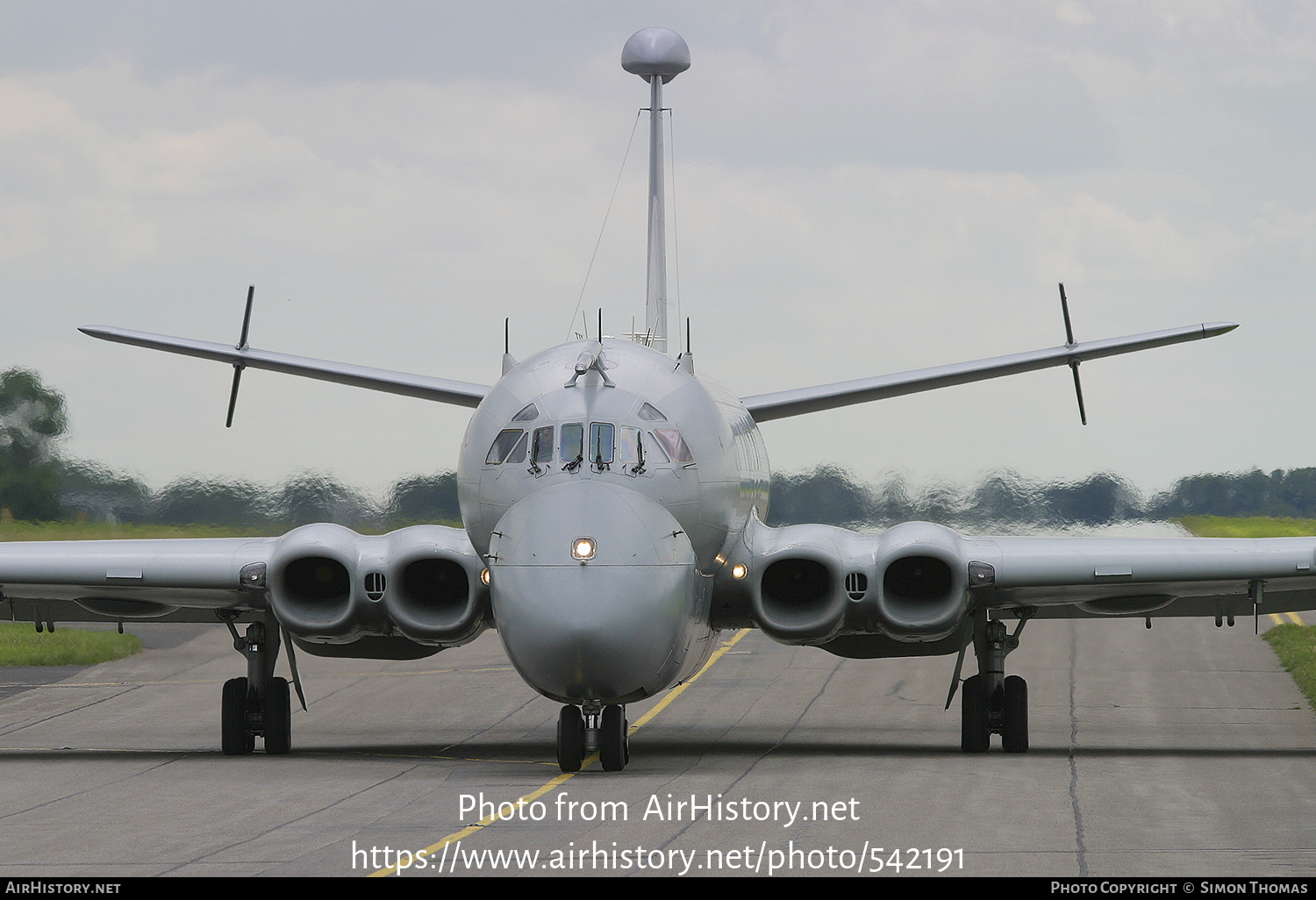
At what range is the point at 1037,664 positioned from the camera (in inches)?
1021

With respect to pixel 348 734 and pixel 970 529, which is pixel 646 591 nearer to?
pixel 348 734

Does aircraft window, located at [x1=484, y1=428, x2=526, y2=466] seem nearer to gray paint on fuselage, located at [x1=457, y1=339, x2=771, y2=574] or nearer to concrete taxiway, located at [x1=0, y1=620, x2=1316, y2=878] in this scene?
gray paint on fuselage, located at [x1=457, y1=339, x2=771, y2=574]

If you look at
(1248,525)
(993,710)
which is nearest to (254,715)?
(993,710)

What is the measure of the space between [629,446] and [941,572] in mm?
3668

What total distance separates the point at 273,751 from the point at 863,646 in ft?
18.1

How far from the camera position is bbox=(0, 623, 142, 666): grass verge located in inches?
1066

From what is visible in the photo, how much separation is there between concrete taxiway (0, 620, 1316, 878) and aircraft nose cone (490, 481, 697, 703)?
2.59 ft

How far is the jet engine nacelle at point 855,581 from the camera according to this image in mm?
15602

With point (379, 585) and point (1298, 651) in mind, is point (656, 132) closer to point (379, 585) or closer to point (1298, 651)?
point (379, 585)

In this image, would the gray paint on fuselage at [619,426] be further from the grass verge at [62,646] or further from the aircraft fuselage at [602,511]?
the grass verge at [62,646]

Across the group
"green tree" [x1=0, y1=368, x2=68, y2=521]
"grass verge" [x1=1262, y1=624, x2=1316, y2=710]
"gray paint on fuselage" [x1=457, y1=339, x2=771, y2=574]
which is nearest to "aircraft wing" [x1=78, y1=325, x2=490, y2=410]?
"gray paint on fuselage" [x1=457, y1=339, x2=771, y2=574]

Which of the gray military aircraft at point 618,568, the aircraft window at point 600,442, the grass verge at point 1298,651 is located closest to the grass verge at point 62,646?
the gray military aircraft at point 618,568

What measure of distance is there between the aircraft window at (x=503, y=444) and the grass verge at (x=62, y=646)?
49.3 feet

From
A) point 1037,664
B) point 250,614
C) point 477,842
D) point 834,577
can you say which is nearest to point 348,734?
point 250,614
